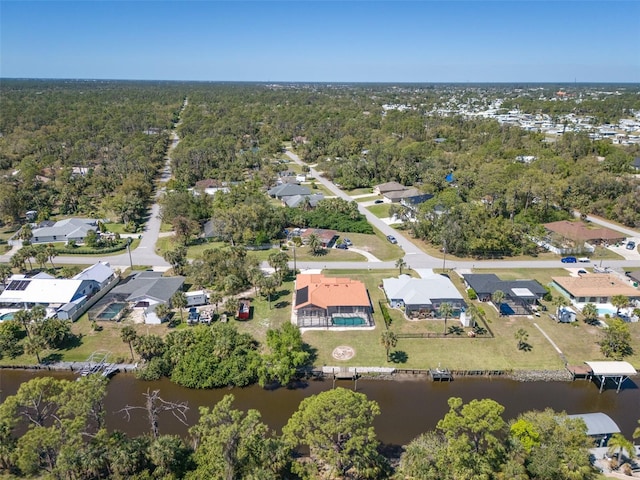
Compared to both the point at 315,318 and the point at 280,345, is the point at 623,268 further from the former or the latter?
the point at 280,345

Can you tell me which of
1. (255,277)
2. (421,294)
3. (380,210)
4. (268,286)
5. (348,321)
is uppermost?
(255,277)

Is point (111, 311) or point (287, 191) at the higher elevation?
point (287, 191)

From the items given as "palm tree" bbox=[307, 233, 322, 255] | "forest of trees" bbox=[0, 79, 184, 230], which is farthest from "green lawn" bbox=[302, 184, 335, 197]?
"forest of trees" bbox=[0, 79, 184, 230]

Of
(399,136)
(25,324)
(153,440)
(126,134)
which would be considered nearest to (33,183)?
(126,134)

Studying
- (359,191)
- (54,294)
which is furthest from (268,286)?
(359,191)

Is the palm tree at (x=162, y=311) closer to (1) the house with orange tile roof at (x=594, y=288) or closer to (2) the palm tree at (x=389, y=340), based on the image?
(2) the palm tree at (x=389, y=340)

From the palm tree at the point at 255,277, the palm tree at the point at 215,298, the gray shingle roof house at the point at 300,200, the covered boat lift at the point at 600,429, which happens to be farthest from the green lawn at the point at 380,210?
the covered boat lift at the point at 600,429

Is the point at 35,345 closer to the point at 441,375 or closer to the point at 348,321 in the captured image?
the point at 348,321
